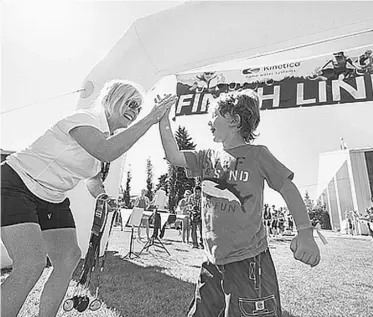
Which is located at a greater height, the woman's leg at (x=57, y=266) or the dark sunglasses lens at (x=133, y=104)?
the dark sunglasses lens at (x=133, y=104)

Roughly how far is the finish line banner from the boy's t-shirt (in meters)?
1.98

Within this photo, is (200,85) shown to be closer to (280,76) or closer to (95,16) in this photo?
→ (280,76)

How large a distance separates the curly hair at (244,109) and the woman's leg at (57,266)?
911mm

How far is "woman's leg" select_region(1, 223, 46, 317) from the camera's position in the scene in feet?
3.34

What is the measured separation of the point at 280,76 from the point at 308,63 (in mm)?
282

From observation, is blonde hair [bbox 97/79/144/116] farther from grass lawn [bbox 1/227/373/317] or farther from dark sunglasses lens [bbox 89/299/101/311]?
grass lawn [bbox 1/227/373/317]

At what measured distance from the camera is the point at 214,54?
107 inches

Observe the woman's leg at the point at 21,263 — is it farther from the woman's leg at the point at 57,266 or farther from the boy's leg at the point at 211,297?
the boy's leg at the point at 211,297

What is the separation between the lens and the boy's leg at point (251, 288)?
117 centimetres

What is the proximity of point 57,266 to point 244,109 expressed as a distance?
1.10m

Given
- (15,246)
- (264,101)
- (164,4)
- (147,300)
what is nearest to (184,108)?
(264,101)

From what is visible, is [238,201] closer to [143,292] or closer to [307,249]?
[307,249]

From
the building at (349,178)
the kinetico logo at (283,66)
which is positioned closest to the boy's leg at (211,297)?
the kinetico logo at (283,66)

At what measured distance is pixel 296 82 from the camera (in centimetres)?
310
